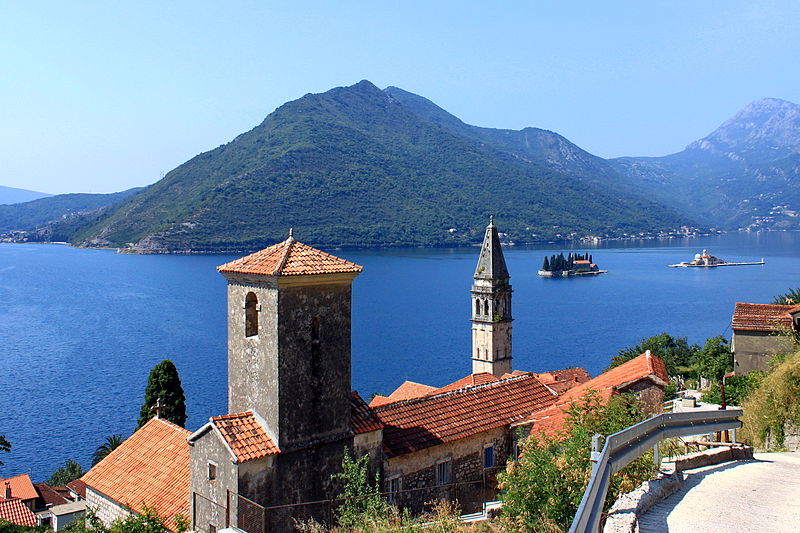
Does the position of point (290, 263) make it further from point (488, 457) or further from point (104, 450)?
point (104, 450)

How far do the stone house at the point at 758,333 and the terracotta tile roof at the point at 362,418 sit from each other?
14.4m

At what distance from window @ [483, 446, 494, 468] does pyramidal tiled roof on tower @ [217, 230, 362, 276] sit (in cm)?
489

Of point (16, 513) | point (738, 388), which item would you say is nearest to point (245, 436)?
point (738, 388)

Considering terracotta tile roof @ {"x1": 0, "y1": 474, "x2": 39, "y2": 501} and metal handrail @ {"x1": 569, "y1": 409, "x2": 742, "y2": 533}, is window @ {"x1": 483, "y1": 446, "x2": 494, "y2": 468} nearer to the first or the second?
metal handrail @ {"x1": 569, "y1": 409, "x2": 742, "y2": 533}

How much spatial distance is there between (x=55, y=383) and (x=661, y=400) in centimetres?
5108

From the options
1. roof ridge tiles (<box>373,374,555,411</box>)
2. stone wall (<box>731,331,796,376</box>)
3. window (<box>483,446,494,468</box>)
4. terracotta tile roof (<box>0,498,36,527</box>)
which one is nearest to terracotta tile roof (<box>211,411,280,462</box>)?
roof ridge tiles (<box>373,374,555,411</box>)

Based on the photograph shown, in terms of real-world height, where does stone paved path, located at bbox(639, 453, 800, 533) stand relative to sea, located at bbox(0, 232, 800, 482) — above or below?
above

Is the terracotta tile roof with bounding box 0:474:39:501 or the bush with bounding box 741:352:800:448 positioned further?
the terracotta tile roof with bounding box 0:474:39:501

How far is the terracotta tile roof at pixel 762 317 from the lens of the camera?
2097 centimetres

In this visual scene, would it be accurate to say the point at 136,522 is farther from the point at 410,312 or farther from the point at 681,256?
the point at 681,256

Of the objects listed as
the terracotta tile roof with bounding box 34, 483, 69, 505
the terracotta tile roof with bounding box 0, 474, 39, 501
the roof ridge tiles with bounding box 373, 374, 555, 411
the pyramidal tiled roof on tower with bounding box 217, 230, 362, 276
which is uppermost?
the pyramidal tiled roof on tower with bounding box 217, 230, 362, 276

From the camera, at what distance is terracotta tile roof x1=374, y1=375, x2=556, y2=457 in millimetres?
12844

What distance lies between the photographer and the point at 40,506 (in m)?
26.7

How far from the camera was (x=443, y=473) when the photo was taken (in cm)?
1315
